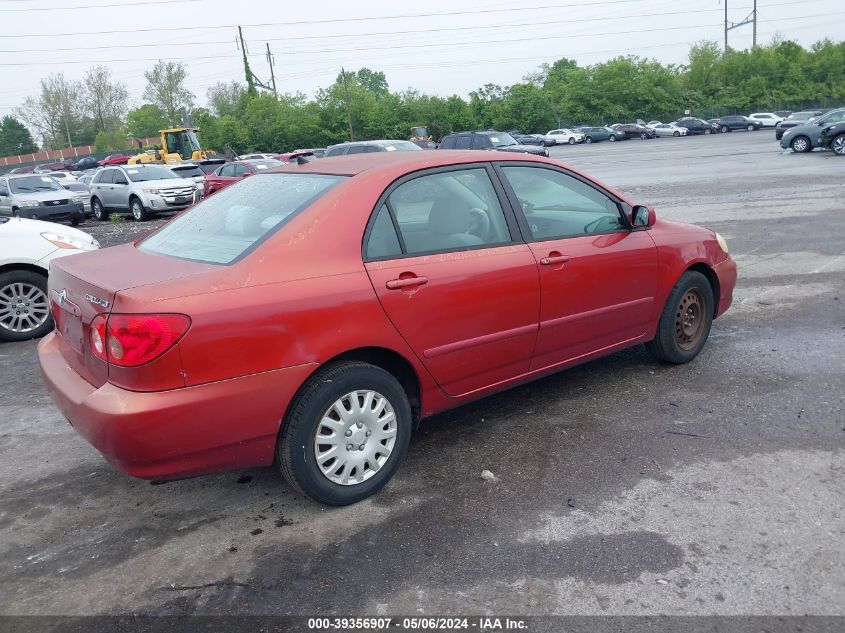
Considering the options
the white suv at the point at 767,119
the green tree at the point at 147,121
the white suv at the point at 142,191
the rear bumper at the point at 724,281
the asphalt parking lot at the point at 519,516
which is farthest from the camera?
the green tree at the point at 147,121

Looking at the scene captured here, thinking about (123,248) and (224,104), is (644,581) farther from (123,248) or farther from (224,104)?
(224,104)

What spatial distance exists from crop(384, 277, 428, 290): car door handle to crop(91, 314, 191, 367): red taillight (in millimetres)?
1019

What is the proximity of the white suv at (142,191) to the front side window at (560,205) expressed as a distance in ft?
58.9

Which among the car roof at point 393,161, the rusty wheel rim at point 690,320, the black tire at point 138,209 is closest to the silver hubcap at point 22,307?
the car roof at point 393,161

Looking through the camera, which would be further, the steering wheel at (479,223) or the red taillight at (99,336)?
the steering wheel at (479,223)

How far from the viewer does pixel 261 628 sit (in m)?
2.77

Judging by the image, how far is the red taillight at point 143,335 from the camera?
305cm

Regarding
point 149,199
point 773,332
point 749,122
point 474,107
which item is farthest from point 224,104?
point 773,332

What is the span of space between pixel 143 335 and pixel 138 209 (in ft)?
63.7

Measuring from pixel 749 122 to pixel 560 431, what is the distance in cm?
6400

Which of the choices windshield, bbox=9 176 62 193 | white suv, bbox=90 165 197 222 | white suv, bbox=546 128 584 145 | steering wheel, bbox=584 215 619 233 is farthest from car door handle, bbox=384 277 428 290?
white suv, bbox=546 128 584 145

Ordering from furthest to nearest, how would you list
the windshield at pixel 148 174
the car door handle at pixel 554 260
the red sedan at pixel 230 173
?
the red sedan at pixel 230 173
the windshield at pixel 148 174
the car door handle at pixel 554 260

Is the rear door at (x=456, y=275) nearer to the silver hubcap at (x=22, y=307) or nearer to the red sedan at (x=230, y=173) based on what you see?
the silver hubcap at (x=22, y=307)

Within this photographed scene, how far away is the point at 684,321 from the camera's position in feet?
17.6
